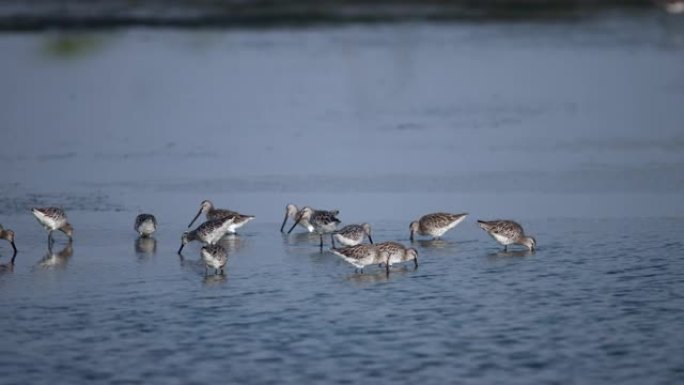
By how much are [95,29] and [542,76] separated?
1730 centimetres

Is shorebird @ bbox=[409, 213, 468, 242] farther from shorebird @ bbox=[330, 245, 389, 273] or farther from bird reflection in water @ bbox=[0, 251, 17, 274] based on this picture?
bird reflection in water @ bbox=[0, 251, 17, 274]

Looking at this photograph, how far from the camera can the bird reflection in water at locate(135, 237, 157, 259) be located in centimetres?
1541

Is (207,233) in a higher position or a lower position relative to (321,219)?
lower

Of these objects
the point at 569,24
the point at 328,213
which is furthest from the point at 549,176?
the point at 569,24

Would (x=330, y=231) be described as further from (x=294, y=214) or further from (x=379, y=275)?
(x=379, y=275)

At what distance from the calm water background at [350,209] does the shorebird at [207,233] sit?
24 cm

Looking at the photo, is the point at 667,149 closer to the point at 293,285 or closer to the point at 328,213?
the point at 328,213

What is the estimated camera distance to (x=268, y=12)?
5166cm

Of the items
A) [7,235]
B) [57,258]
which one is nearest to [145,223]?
[57,258]

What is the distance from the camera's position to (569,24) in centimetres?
4609

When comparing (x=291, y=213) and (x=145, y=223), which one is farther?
(x=291, y=213)

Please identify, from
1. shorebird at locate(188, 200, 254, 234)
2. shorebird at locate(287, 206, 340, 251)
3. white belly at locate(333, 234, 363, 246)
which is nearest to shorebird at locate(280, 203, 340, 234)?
shorebird at locate(287, 206, 340, 251)

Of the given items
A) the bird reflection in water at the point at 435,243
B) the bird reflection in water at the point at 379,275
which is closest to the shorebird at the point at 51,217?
the bird reflection in water at the point at 379,275

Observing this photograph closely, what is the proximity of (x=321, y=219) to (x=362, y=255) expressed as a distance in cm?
193
